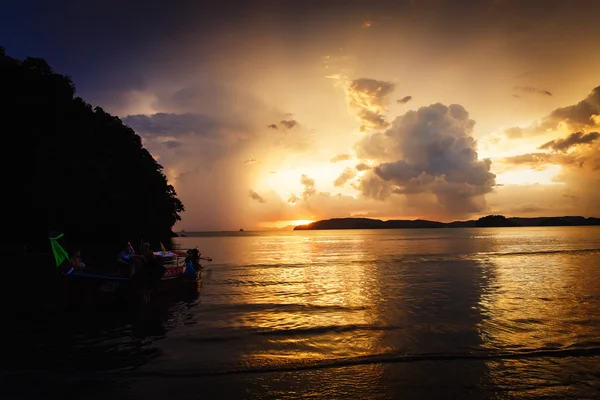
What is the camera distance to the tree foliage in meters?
43.6

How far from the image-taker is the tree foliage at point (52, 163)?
43625 millimetres

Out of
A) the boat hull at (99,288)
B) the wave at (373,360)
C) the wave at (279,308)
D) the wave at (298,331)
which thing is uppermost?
the boat hull at (99,288)

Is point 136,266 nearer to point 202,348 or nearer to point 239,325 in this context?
point 239,325

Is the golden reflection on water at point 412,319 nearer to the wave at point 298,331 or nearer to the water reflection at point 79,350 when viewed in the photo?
the wave at point 298,331

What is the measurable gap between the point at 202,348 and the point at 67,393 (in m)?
3.84

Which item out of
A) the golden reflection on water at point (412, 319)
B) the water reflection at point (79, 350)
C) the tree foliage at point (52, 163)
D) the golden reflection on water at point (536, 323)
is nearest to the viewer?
the water reflection at point (79, 350)

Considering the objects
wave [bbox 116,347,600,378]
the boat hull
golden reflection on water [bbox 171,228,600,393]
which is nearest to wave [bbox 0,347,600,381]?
wave [bbox 116,347,600,378]

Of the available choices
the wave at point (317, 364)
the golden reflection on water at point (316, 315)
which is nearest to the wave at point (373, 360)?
the wave at point (317, 364)

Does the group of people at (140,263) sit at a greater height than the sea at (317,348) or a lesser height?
greater

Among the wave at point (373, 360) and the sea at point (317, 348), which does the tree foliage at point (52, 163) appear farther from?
the wave at point (373, 360)

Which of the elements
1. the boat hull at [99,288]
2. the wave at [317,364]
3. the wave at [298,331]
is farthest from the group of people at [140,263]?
the wave at [317,364]

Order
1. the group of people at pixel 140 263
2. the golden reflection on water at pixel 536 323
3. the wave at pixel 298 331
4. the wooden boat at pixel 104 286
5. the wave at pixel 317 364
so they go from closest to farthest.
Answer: the golden reflection on water at pixel 536 323 → the wave at pixel 317 364 → the wave at pixel 298 331 → the wooden boat at pixel 104 286 → the group of people at pixel 140 263

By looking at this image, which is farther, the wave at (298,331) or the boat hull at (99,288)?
the boat hull at (99,288)

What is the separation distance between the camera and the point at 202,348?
36.6ft
